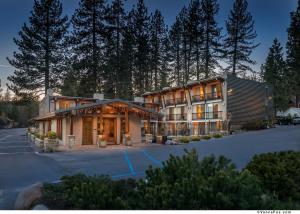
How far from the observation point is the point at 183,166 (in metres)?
3.33

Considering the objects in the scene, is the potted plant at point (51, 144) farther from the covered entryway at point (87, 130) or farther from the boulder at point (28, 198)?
the boulder at point (28, 198)

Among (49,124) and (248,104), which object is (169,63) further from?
(248,104)

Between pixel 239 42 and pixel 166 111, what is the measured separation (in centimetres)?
1341

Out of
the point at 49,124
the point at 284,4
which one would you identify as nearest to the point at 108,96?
the point at 49,124

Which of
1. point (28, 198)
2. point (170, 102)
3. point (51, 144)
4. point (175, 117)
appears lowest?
point (51, 144)

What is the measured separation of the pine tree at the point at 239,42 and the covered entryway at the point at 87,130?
18968 mm

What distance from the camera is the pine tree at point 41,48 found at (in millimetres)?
7486

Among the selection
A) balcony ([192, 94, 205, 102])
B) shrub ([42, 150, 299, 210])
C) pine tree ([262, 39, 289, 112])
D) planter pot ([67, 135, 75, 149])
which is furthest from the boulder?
pine tree ([262, 39, 289, 112])

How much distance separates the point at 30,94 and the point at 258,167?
50.1ft

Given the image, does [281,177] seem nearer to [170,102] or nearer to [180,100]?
[180,100]

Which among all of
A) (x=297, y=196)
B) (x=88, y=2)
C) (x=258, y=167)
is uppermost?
(x=88, y=2)

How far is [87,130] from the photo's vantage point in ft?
60.3

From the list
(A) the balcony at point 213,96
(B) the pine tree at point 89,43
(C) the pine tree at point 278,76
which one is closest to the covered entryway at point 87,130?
(B) the pine tree at point 89,43

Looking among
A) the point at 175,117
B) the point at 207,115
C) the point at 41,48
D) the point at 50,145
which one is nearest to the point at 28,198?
the point at 41,48
